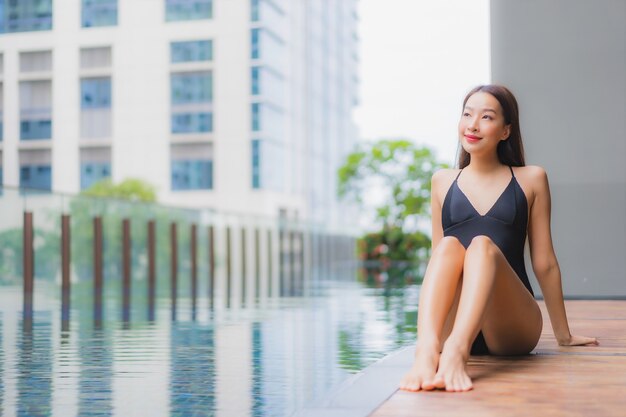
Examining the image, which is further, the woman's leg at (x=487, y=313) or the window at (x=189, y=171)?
the window at (x=189, y=171)

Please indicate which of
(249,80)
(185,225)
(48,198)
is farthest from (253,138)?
(48,198)

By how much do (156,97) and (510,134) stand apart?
37692 millimetres

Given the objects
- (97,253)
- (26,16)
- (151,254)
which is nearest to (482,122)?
(97,253)

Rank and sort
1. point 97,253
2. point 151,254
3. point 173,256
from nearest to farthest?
point 97,253 < point 151,254 < point 173,256

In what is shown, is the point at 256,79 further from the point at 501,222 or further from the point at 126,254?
the point at 501,222

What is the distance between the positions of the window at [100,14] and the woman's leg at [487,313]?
126 feet

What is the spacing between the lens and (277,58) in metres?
40.3

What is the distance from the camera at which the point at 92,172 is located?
40531 mm

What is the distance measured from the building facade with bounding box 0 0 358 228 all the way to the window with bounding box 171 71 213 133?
0.05 m

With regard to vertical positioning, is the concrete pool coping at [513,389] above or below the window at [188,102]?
below

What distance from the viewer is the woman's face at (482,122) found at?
3.52m

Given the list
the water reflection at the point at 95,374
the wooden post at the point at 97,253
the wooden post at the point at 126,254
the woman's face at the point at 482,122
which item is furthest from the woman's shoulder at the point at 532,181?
the wooden post at the point at 126,254

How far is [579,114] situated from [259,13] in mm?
31888

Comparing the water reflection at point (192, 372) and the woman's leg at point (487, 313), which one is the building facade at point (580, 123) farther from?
the woman's leg at point (487, 313)
